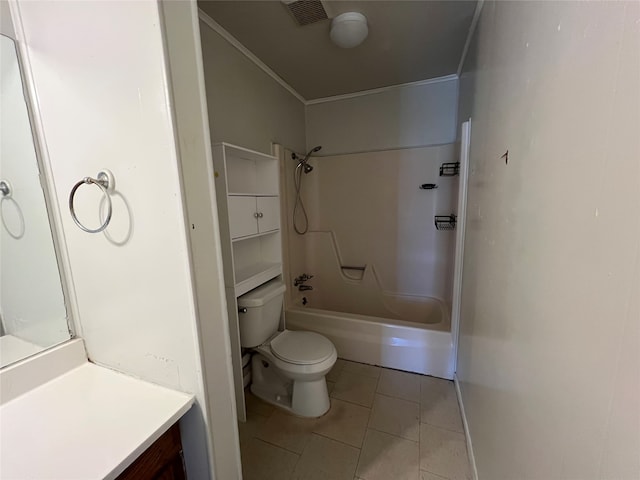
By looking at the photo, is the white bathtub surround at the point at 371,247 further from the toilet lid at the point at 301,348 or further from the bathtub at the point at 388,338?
the toilet lid at the point at 301,348

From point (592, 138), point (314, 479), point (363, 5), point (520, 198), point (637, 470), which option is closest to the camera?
point (637, 470)

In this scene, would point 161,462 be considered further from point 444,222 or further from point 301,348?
point 444,222

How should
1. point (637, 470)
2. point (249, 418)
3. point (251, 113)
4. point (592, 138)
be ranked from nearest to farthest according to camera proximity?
point (637, 470)
point (592, 138)
point (249, 418)
point (251, 113)

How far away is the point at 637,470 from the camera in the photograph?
37 centimetres

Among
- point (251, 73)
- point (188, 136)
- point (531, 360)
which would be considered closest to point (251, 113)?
point (251, 73)

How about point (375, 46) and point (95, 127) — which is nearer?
point (95, 127)

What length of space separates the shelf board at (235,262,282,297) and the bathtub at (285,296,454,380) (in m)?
0.57

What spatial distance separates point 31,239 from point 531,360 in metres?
1.61

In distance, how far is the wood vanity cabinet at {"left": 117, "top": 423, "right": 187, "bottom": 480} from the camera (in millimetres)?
652

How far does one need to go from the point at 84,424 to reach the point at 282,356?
103 centimetres

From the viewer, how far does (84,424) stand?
700 mm

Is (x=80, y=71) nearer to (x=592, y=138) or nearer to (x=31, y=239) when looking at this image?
(x=31, y=239)

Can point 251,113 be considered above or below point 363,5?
below

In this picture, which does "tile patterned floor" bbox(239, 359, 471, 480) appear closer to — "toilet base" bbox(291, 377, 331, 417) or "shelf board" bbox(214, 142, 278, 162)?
"toilet base" bbox(291, 377, 331, 417)
